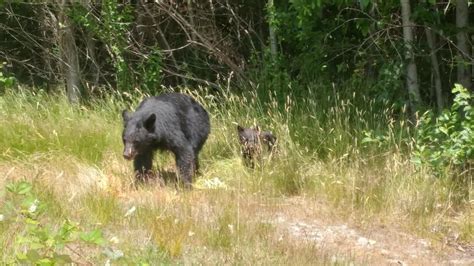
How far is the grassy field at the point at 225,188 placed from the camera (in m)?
5.03

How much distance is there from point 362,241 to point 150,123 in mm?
2450

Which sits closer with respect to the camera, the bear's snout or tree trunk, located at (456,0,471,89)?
the bear's snout

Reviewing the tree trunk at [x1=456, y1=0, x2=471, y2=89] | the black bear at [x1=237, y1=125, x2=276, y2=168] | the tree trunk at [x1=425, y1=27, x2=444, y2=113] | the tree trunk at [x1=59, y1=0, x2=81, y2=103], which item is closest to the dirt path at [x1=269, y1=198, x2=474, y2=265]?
the black bear at [x1=237, y1=125, x2=276, y2=168]

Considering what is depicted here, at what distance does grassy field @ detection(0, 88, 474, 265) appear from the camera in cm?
503

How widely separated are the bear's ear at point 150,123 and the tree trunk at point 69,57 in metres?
4.48

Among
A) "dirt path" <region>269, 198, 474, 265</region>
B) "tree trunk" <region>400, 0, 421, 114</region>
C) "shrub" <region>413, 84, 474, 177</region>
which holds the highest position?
"tree trunk" <region>400, 0, 421, 114</region>

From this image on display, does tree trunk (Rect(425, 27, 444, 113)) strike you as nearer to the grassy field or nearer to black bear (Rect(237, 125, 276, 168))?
the grassy field

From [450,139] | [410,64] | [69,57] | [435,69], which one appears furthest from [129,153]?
[69,57]

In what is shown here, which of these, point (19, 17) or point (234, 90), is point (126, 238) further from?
point (19, 17)

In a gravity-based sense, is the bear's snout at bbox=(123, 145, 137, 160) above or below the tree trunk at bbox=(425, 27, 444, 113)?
below

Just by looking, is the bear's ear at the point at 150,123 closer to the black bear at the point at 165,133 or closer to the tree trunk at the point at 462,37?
the black bear at the point at 165,133

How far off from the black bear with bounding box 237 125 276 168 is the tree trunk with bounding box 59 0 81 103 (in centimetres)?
418

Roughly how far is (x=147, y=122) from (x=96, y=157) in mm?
1162

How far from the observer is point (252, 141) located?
7.89m
